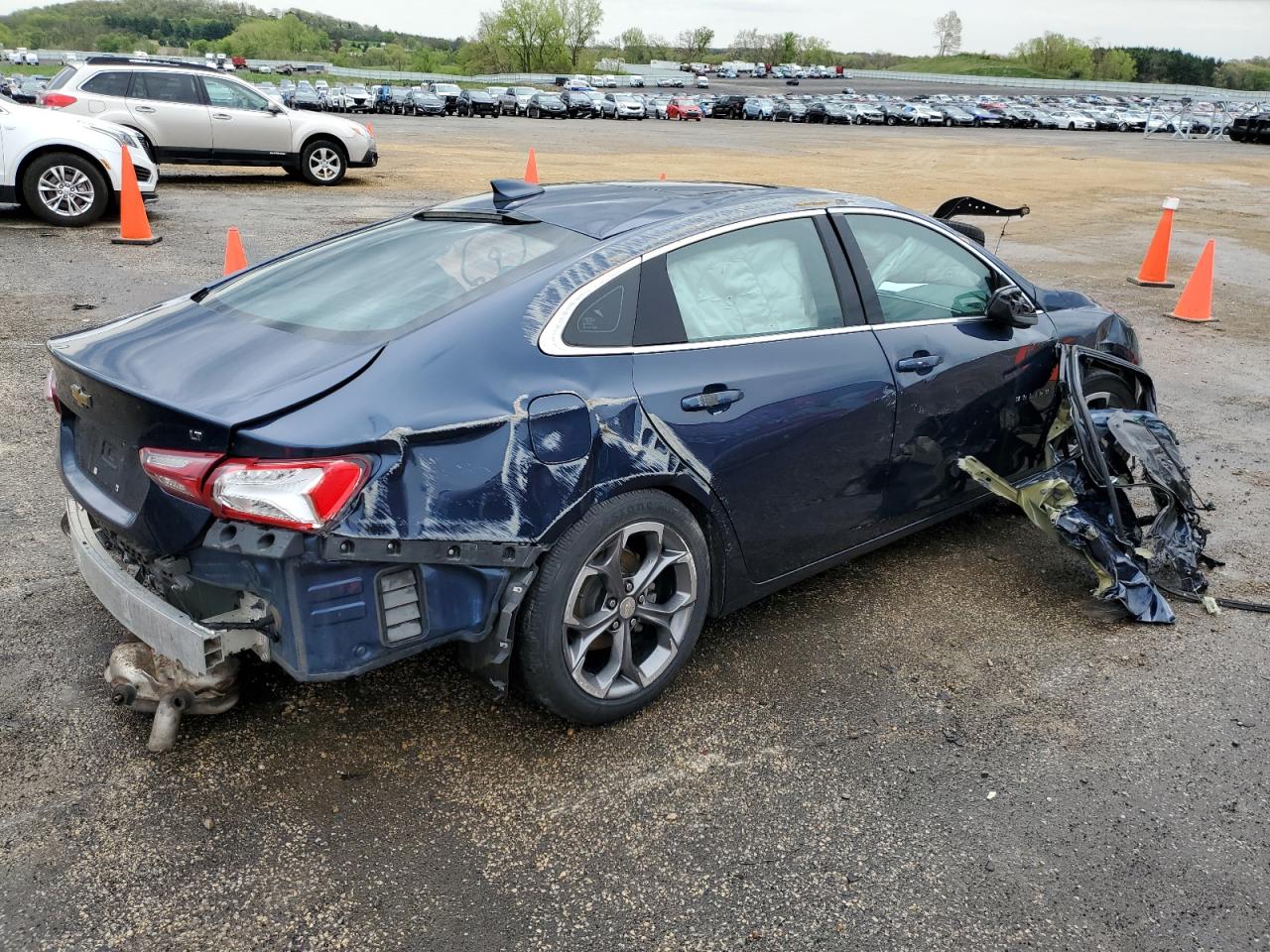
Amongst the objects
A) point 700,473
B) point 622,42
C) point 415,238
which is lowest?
point 700,473

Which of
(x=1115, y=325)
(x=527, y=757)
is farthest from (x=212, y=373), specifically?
(x=1115, y=325)

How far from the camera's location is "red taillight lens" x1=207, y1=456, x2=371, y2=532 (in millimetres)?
2473

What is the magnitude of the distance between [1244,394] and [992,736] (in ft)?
18.1

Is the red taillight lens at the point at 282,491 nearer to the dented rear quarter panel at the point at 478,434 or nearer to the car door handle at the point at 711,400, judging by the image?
the dented rear quarter panel at the point at 478,434

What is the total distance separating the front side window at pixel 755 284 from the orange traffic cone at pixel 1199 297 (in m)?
7.74

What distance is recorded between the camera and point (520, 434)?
110 inches

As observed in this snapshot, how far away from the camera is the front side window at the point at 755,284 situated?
3342 mm

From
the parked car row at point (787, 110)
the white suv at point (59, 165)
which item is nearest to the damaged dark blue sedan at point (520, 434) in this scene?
the white suv at point (59, 165)

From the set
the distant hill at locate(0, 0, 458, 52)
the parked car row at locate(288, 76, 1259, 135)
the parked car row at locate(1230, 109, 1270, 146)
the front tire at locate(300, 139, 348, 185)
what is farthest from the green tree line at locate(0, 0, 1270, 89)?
the front tire at locate(300, 139, 348, 185)

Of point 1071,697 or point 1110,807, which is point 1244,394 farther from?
point 1110,807

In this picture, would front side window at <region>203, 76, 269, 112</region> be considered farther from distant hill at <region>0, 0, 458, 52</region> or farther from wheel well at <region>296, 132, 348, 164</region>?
distant hill at <region>0, 0, 458, 52</region>

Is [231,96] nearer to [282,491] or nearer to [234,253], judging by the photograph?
[234,253]

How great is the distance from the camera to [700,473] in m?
3.19

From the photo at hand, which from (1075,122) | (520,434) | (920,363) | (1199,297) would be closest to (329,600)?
(520,434)
